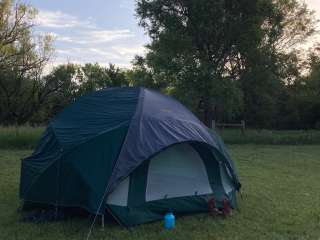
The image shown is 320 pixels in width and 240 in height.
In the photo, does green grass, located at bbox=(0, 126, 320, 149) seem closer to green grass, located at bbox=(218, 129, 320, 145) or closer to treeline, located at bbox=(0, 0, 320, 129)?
green grass, located at bbox=(218, 129, 320, 145)

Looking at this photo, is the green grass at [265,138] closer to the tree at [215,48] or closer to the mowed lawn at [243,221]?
the tree at [215,48]

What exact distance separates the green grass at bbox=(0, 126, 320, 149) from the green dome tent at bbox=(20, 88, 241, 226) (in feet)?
30.6

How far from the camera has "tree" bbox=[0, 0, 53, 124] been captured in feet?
87.0

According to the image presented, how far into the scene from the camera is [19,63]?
28.3 m

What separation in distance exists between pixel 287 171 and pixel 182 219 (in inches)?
249

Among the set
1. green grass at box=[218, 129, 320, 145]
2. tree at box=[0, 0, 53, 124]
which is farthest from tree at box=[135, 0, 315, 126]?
tree at box=[0, 0, 53, 124]

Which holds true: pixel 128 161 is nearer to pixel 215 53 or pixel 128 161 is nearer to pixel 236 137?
pixel 236 137

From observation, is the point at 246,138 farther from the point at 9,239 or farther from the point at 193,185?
the point at 9,239

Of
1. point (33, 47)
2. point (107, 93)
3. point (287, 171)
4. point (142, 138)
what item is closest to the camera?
point (142, 138)

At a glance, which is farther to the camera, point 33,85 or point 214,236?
point 33,85

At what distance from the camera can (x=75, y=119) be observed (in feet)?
21.7

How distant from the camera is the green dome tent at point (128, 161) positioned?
5.51 metres

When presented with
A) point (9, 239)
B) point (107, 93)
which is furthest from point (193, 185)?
point (9, 239)

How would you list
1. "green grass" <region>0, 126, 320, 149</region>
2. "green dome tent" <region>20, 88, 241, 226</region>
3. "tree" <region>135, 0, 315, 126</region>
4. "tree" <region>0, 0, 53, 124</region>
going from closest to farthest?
"green dome tent" <region>20, 88, 241, 226</region>
"green grass" <region>0, 126, 320, 149</region>
"tree" <region>135, 0, 315, 126</region>
"tree" <region>0, 0, 53, 124</region>
